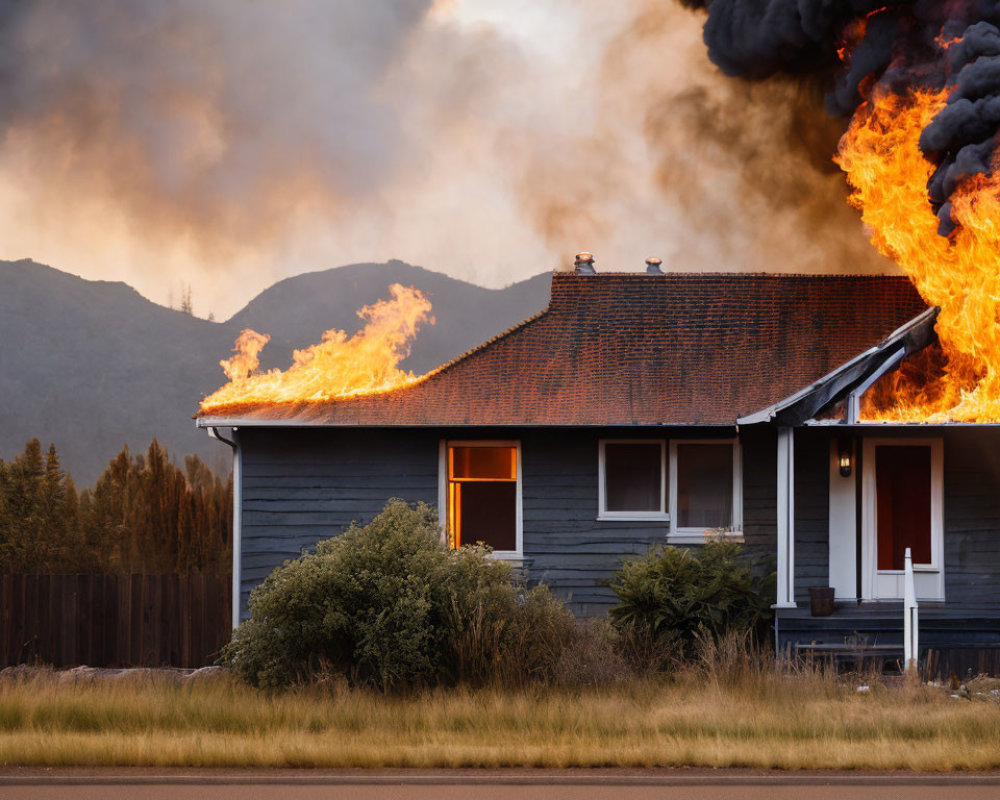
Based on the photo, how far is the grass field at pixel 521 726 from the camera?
8.69 m

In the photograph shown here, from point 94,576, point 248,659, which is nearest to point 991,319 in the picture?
point 248,659

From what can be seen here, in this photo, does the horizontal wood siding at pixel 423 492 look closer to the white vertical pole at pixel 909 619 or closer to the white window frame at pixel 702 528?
the white window frame at pixel 702 528

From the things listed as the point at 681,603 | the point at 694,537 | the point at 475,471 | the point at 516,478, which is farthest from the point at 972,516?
the point at 475,471

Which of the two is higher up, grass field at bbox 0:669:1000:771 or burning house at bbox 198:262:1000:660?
burning house at bbox 198:262:1000:660

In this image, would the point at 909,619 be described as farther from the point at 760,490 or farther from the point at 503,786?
the point at 503,786

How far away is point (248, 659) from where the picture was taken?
11.4 metres

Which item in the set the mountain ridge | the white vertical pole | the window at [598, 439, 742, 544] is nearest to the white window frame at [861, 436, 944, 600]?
the window at [598, 439, 742, 544]

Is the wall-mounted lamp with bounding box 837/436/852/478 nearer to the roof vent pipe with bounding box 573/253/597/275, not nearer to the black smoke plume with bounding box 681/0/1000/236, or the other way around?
the black smoke plume with bounding box 681/0/1000/236

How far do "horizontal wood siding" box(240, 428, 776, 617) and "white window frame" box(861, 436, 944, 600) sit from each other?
1165 millimetres

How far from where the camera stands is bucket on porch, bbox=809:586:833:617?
13766 millimetres

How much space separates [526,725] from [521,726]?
0.06m

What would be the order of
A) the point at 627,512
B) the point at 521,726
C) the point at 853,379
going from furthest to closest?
the point at 627,512
the point at 853,379
the point at 521,726

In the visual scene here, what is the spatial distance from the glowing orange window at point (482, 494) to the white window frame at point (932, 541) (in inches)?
177

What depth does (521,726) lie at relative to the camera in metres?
9.65
